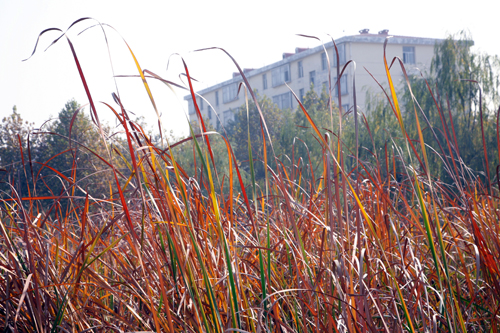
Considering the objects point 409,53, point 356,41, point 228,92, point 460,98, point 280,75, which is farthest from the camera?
point 228,92

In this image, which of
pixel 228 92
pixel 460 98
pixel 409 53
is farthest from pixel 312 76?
pixel 460 98

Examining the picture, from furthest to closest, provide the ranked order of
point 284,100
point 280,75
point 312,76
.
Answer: point 280,75 < point 284,100 < point 312,76

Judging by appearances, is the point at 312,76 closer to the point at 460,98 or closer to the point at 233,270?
the point at 460,98

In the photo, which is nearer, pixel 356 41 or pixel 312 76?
pixel 356 41

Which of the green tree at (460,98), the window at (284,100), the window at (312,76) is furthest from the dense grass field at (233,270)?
the window at (284,100)

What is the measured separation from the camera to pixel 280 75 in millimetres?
42031

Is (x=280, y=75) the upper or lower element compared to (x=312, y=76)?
upper

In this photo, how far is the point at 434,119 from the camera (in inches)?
558

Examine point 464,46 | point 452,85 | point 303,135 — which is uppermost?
point 464,46

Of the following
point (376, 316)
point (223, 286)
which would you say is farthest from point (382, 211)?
point (223, 286)

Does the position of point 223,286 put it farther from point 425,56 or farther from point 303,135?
point 425,56

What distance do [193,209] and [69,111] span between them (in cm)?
1858

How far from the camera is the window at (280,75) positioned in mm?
41188

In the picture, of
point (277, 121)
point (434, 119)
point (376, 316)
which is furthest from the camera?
point (277, 121)
